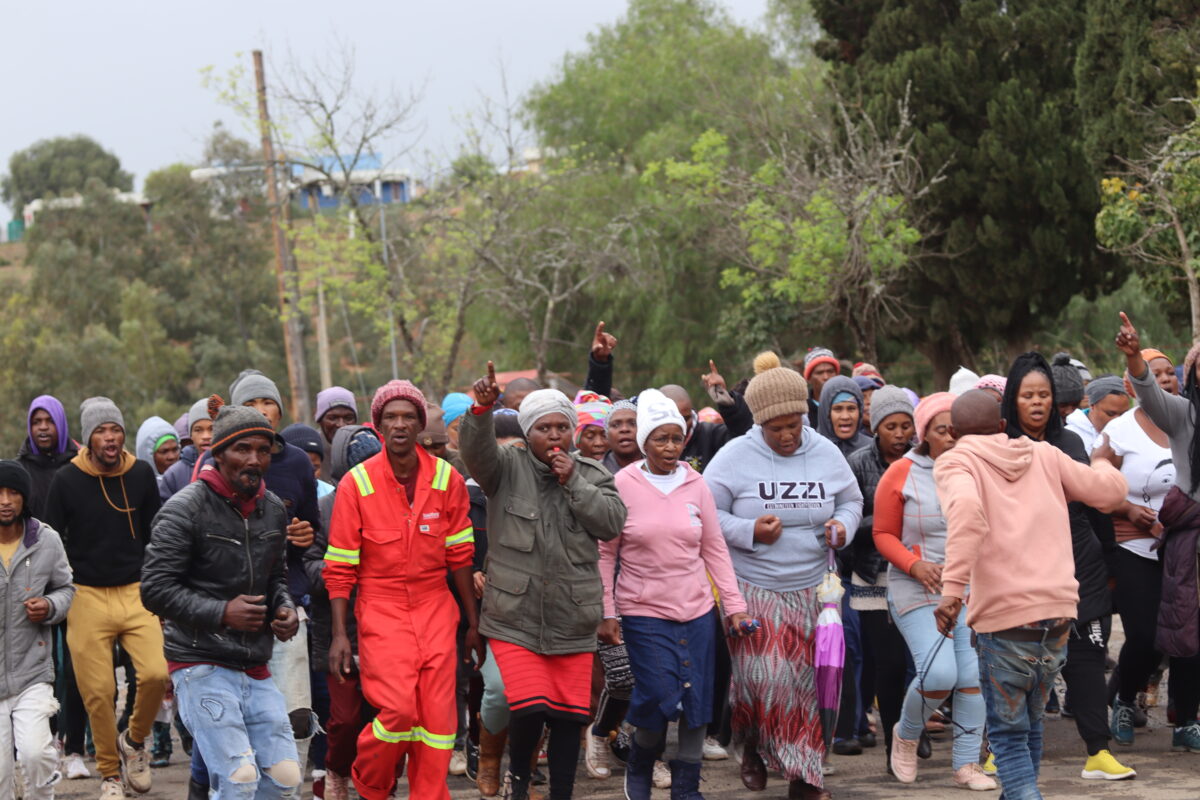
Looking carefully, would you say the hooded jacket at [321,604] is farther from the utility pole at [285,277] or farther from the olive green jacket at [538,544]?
the utility pole at [285,277]

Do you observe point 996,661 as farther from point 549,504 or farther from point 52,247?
A: point 52,247

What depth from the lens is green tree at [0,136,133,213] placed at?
8825 centimetres

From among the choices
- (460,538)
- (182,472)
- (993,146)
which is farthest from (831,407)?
(993,146)

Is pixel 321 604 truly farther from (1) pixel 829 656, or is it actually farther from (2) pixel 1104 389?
(2) pixel 1104 389

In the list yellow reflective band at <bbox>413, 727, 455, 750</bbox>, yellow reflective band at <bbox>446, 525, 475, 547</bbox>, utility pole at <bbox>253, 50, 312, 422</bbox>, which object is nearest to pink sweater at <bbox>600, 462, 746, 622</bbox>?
yellow reflective band at <bbox>446, 525, 475, 547</bbox>

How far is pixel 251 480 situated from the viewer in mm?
6070

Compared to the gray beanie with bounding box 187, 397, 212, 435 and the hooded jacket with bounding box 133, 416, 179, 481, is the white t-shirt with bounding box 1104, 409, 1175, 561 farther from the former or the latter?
the hooded jacket with bounding box 133, 416, 179, 481

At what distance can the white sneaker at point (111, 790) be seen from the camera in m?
8.16

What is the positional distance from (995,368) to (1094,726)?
23.3 m

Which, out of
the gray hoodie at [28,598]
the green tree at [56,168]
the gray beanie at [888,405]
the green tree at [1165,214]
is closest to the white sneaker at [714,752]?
the gray beanie at [888,405]

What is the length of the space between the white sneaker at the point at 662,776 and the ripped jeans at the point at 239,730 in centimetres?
272

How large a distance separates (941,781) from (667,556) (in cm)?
216

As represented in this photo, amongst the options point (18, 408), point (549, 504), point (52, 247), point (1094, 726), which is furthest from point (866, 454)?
point (52, 247)

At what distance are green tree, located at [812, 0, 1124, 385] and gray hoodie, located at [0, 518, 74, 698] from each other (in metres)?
21.0
